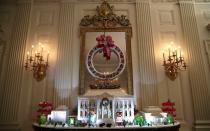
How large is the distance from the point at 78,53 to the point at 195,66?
3.62 meters

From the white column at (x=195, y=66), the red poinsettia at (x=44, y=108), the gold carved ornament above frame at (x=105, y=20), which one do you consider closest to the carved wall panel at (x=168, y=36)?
the white column at (x=195, y=66)

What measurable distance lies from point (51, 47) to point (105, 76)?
1965 millimetres

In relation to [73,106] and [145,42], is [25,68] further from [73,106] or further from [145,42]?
[145,42]

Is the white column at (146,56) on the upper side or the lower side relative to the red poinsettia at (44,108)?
upper

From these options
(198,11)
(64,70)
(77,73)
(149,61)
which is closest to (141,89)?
(149,61)

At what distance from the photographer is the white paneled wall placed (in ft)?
16.9

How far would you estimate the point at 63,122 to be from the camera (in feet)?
13.2

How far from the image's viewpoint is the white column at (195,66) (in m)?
5.11

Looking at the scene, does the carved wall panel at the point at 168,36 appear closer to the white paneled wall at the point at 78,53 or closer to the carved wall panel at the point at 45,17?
the white paneled wall at the point at 78,53

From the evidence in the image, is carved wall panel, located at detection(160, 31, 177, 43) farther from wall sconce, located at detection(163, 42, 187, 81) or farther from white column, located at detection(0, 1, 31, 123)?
white column, located at detection(0, 1, 31, 123)

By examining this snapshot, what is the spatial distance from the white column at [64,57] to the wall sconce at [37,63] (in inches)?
16.3

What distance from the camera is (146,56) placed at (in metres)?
→ 5.45

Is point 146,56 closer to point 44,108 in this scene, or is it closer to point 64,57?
point 64,57

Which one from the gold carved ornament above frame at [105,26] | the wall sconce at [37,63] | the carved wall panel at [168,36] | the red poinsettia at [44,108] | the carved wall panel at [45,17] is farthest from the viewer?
the carved wall panel at [45,17]
